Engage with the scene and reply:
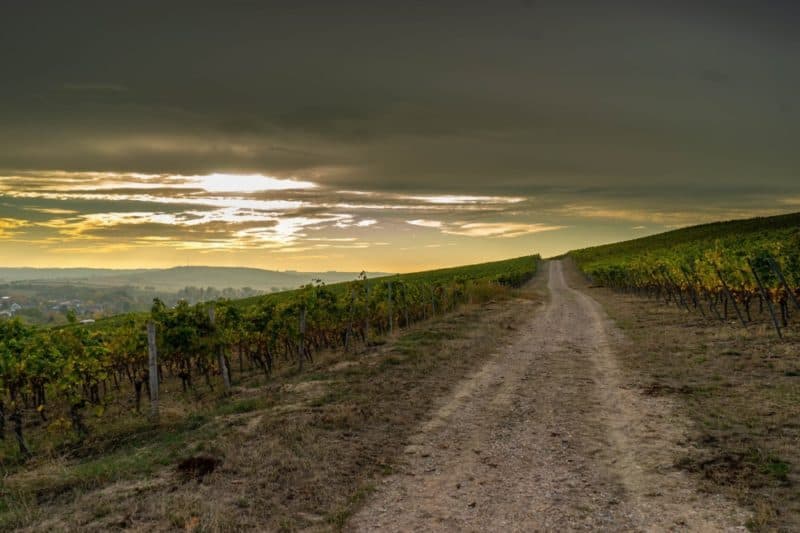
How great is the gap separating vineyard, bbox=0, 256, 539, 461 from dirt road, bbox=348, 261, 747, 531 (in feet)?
26.0

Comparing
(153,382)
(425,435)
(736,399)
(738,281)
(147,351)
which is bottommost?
(425,435)

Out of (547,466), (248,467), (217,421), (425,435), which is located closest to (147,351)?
(217,421)

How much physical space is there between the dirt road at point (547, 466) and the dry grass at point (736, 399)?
0.44m

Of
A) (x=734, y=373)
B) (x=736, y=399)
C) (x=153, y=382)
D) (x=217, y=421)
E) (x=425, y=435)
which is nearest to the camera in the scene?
(x=425, y=435)

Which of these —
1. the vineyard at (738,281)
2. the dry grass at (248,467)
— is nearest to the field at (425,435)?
the dry grass at (248,467)

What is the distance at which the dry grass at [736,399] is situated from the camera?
745 centimetres

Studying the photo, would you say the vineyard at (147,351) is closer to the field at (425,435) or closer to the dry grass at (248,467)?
the field at (425,435)

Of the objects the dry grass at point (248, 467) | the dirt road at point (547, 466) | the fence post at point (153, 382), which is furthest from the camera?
the fence post at point (153, 382)

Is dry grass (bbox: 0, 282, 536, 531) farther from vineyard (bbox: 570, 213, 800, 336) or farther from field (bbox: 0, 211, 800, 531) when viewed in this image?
vineyard (bbox: 570, 213, 800, 336)

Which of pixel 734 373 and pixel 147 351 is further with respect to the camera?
pixel 147 351

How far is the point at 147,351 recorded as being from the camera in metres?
21.2

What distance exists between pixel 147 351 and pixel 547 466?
18.1 m

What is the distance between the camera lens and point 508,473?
27.5ft

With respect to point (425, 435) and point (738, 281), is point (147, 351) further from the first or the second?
point (738, 281)
